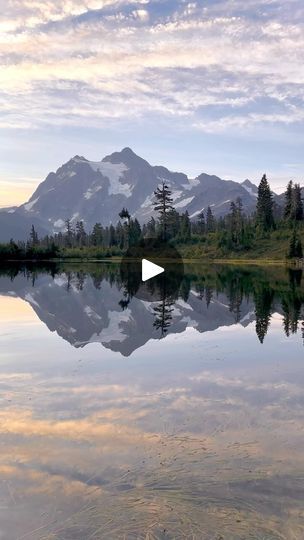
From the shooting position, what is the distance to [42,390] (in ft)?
52.5

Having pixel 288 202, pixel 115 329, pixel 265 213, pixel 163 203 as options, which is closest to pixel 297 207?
pixel 288 202

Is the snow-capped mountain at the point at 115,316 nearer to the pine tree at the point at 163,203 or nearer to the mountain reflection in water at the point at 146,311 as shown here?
the mountain reflection in water at the point at 146,311

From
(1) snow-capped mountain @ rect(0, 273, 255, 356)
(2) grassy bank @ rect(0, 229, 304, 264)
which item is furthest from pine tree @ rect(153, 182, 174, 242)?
(1) snow-capped mountain @ rect(0, 273, 255, 356)

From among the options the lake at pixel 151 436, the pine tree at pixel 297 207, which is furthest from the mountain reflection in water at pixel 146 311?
the pine tree at pixel 297 207

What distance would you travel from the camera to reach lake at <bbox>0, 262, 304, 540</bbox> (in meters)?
8.46

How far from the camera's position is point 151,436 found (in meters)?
12.1

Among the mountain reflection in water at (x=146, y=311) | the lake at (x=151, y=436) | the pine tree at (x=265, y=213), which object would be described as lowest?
the mountain reflection in water at (x=146, y=311)

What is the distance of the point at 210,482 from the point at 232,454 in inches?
59.0

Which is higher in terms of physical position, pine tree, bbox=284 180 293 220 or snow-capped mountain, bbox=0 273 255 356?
pine tree, bbox=284 180 293 220

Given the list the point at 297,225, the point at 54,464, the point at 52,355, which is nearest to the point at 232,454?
the point at 54,464

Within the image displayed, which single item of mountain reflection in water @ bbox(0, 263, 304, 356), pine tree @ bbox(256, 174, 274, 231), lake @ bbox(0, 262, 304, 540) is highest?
pine tree @ bbox(256, 174, 274, 231)

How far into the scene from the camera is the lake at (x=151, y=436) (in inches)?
333

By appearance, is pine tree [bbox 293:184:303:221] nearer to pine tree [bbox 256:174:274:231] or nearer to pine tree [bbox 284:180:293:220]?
pine tree [bbox 284:180:293:220]

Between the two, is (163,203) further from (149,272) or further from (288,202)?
(149,272)
